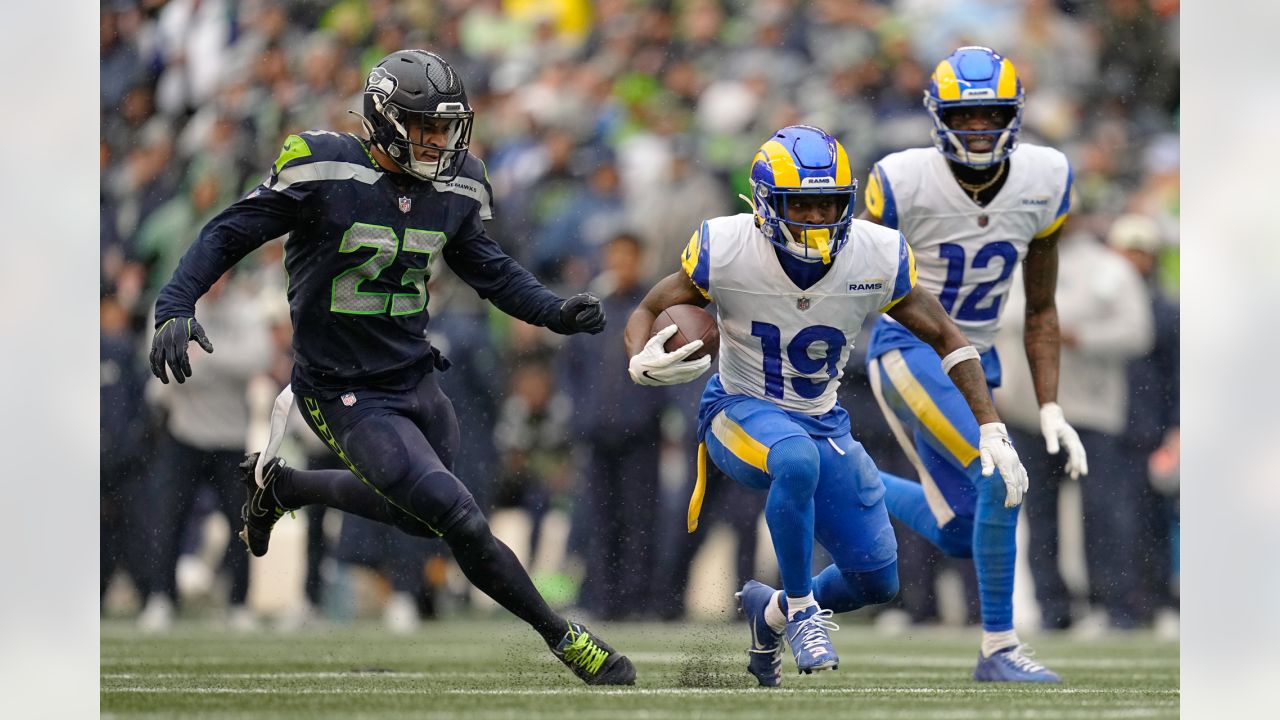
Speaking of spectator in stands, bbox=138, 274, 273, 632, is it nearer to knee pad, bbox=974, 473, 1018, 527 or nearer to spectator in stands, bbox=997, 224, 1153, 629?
spectator in stands, bbox=997, 224, 1153, 629

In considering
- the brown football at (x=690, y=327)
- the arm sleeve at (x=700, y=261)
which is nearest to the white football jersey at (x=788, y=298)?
the arm sleeve at (x=700, y=261)

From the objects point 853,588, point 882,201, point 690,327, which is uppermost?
point 882,201

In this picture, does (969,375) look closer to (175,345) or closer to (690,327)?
(690,327)

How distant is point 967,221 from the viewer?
603 cm

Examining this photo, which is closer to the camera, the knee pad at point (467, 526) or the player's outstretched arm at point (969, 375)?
the knee pad at point (467, 526)

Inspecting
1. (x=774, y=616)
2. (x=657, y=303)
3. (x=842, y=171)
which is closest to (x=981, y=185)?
(x=842, y=171)

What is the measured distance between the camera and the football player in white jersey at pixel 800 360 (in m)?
5.30

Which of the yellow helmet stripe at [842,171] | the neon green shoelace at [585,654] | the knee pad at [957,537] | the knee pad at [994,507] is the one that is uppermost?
the yellow helmet stripe at [842,171]

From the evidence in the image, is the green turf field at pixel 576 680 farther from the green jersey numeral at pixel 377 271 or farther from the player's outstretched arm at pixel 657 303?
the green jersey numeral at pixel 377 271

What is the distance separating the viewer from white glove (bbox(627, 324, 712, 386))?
516 centimetres

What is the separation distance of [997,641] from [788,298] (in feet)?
3.72

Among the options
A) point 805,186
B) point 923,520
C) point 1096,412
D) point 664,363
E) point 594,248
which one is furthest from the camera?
point 594,248

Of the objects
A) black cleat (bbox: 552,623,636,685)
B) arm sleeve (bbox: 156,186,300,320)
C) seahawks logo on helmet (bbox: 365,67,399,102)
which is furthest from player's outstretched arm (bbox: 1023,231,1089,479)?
arm sleeve (bbox: 156,186,300,320)

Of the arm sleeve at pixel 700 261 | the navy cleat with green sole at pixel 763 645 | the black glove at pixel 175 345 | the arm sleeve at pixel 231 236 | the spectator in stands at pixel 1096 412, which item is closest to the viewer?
the black glove at pixel 175 345
